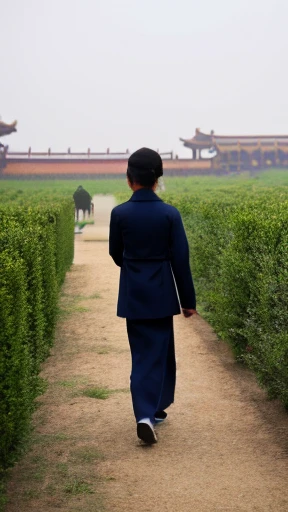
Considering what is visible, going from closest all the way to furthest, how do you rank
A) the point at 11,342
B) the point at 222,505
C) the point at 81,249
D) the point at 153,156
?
the point at 222,505 → the point at 11,342 → the point at 153,156 → the point at 81,249

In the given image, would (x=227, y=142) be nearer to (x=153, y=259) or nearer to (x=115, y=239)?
(x=115, y=239)

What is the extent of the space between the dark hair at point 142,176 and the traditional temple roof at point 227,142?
7491cm

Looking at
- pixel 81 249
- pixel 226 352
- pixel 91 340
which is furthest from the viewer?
pixel 81 249

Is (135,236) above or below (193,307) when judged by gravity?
above

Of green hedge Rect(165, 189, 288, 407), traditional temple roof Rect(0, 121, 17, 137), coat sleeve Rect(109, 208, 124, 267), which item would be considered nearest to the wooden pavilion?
traditional temple roof Rect(0, 121, 17, 137)

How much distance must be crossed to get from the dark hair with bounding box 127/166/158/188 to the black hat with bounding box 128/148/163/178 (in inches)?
0.6

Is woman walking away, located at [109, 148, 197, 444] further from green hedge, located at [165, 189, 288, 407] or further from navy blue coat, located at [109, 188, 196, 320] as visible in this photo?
green hedge, located at [165, 189, 288, 407]

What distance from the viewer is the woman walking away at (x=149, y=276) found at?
17.9 feet

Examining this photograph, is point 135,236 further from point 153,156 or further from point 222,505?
point 222,505

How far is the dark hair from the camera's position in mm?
5484

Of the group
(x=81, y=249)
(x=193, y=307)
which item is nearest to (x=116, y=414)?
(x=193, y=307)

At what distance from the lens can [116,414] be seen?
6191mm

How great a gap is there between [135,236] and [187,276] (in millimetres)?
439

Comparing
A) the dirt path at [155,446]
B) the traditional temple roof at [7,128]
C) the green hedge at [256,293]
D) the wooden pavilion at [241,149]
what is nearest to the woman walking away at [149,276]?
the dirt path at [155,446]
